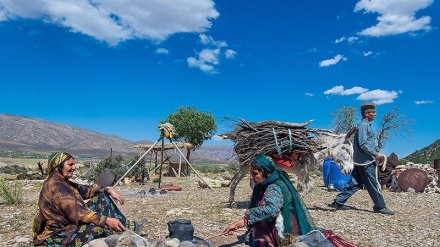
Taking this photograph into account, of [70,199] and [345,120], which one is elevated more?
[345,120]

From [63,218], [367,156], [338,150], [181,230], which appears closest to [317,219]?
[338,150]

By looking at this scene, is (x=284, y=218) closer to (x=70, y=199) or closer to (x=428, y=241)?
(x=70, y=199)

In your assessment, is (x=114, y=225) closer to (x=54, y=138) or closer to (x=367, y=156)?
(x=367, y=156)

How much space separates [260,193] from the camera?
493 centimetres

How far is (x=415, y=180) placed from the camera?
13.9m

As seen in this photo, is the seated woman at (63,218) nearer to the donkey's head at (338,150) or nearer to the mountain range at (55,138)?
the donkey's head at (338,150)

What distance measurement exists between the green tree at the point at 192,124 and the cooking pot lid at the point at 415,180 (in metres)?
25.5

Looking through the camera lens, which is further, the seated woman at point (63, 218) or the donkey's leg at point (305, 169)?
the donkey's leg at point (305, 169)

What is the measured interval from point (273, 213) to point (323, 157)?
4461 millimetres

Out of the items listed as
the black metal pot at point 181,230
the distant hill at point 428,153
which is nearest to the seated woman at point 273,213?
the black metal pot at point 181,230

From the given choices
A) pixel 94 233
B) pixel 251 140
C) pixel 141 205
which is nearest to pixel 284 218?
pixel 94 233

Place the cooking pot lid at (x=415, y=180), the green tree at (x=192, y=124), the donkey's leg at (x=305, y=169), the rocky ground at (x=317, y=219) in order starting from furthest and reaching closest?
the green tree at (x=192, y=124), the cooking pot lid at (x=415, y=180), the donkey's leg at (x=305, y=169), the rocky ground at (x=317, y=219)

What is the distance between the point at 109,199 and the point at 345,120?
35.9 metres

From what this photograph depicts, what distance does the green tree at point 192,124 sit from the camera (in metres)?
38.1
